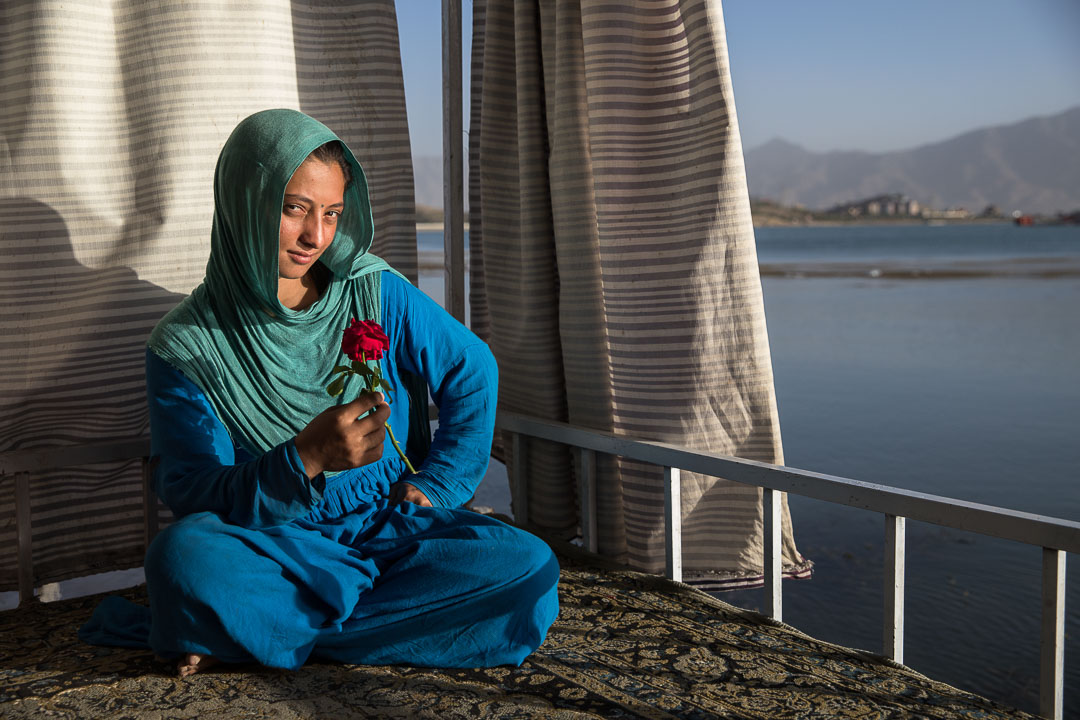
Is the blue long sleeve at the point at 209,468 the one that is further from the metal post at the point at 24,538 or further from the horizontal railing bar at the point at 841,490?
the horizontal railing bar at the point at 841,490

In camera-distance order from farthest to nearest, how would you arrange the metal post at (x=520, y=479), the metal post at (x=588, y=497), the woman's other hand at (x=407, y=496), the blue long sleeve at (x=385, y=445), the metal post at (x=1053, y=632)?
the metal post at (x=520, y=479)
the metal post at (x=588, y=497)
the woman's other hand at (x=407, y=496)
the blue long sleeve at (x=385, y=445)
the metal post at (x=1053, y=632)

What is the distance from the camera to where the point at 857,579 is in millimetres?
3758

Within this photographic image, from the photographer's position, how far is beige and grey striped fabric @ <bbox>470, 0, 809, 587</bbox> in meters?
1.80

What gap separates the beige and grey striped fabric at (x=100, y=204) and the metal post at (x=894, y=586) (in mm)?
1477

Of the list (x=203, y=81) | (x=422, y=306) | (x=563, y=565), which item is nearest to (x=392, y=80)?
(x=203, y=81)

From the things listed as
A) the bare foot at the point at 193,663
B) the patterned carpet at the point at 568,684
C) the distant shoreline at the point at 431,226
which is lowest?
the patterned carpet at the point at 568,684

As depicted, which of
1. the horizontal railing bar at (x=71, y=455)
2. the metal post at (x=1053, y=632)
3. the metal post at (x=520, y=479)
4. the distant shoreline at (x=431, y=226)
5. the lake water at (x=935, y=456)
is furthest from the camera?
the lake water at (x=935, y=456)

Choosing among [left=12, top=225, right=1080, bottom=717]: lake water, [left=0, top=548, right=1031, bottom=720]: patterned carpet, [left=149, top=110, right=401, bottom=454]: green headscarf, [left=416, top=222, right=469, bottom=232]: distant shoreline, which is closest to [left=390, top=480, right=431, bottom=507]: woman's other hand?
[left=149, top=110, right=401, bottom=454]: green headscarf

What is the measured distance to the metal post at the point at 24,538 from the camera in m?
1.79

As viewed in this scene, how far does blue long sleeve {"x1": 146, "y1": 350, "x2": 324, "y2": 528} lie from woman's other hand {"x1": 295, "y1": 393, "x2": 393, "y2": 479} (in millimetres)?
24

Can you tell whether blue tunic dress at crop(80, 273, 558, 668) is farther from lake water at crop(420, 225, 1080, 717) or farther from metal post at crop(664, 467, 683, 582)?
lake water at crop(420, 225, 1080, 717)

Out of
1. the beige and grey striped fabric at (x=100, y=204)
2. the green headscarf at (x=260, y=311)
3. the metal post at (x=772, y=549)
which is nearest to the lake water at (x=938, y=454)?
the beige and grey striped fabric at (x=100, y=204)

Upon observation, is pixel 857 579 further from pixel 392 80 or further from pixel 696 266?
pixel 392 80

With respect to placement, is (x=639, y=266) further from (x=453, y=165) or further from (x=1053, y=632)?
(x=1053, y=632)
